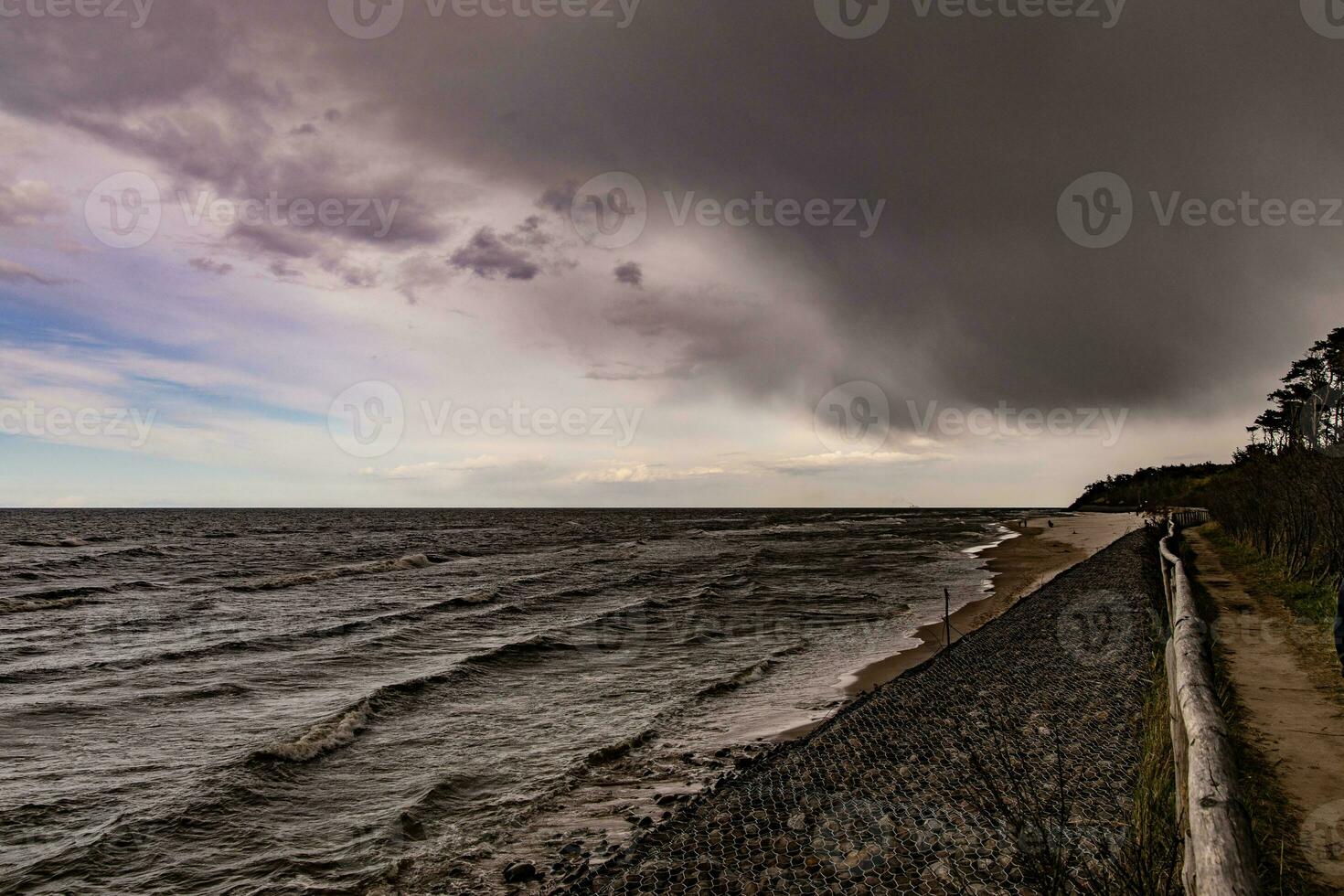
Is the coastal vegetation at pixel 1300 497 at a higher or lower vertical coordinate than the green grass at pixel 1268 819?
higher

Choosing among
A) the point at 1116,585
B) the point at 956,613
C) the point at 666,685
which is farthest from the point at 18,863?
the point at 1116,585

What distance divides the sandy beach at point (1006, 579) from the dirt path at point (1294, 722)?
5.81 m

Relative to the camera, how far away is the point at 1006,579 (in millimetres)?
35031

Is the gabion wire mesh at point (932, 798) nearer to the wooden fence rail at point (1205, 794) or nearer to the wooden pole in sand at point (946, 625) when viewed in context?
the wooden fence rail at point (1205, 794)

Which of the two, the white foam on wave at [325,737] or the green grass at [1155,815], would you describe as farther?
the white foam on wave at [325,737]

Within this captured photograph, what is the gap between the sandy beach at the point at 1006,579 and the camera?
15917 mm

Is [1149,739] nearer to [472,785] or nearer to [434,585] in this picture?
[472,785]

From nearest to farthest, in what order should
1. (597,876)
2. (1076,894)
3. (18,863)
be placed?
1. (1076,894)
2. (597,876)
3. (18,863)

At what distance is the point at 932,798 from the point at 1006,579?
101ft

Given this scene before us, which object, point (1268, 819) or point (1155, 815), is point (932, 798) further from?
point (1268, 819)

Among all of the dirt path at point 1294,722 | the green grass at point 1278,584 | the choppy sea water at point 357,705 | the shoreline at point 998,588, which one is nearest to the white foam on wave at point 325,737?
the choppy sea water at point 357,705

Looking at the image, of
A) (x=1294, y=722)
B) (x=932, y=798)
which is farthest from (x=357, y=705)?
(x=1294, y=722)

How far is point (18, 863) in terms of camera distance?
305 inches

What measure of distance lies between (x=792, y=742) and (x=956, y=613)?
51.5ft
